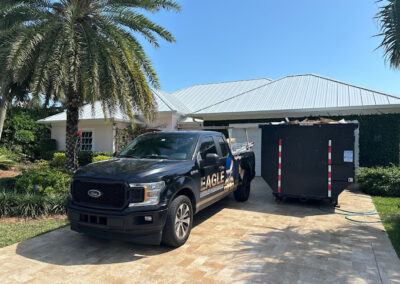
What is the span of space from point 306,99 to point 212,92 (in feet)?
27.9

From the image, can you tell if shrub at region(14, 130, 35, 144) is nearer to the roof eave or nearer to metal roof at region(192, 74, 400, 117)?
the roof eave

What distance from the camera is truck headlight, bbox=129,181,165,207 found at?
3.93m

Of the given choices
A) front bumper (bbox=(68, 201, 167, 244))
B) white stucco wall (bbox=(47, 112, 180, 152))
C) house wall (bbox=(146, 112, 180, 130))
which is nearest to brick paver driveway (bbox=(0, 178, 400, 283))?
front bumper (bbox=(68, 201, 167, 244))

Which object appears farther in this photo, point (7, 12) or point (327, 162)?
point (7, 12)

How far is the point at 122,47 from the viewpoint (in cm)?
787

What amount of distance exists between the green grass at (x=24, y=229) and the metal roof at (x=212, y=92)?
13.2m

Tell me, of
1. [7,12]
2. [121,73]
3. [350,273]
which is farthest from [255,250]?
[7,12]

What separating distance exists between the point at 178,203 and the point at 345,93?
11.6 meters

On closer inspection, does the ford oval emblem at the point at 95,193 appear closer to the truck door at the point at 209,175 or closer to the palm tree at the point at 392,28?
the truck door at the point at 209,175

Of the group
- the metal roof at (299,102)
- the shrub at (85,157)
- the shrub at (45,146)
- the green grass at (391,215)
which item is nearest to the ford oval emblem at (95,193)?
the green grass at (391,215)

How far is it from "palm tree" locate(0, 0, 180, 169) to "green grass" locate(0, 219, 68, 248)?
315 cm

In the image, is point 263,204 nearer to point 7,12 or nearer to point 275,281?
point 275,281

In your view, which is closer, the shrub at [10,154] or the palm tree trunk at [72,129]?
the palm tree trunk at [72,129]

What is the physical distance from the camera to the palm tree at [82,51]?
6.96m
